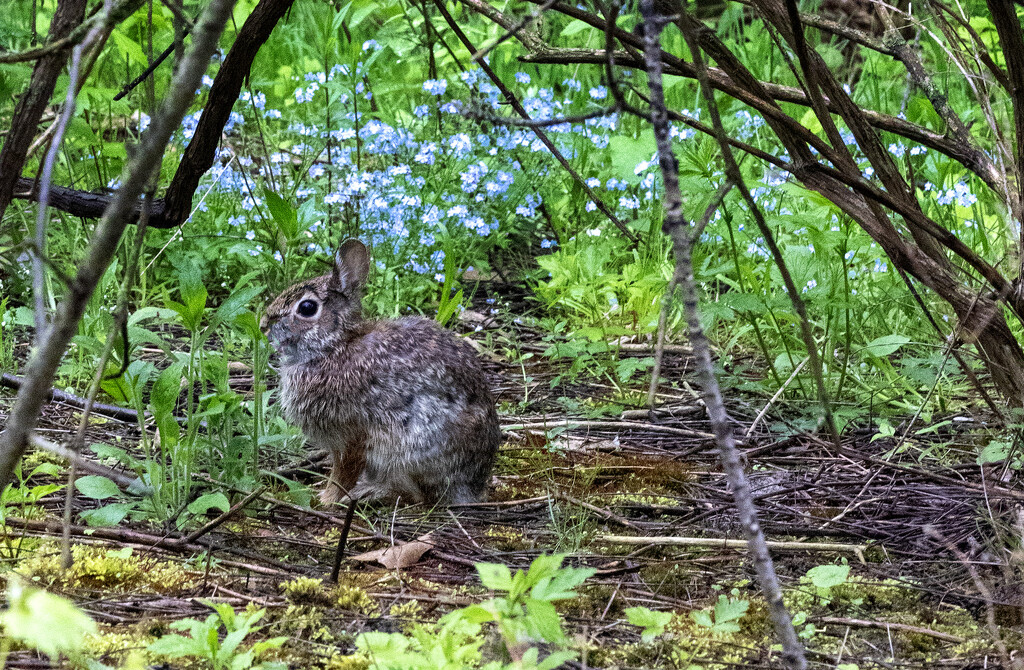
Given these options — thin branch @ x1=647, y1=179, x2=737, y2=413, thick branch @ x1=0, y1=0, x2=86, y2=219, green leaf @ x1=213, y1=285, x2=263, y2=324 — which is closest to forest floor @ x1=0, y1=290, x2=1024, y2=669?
green leaf @ x1=213, y1=285, x2=263, y2=324

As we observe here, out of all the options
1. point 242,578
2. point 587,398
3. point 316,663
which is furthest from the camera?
point 587,398

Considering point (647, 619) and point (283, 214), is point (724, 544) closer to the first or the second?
point (647, 619)

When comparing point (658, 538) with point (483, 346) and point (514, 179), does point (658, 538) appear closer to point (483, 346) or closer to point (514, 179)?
point (483, 346)

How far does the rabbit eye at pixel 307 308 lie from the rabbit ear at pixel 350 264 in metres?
0.15

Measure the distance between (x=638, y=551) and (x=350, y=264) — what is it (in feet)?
5.51

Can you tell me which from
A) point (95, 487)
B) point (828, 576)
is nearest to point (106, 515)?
point (95, 487)

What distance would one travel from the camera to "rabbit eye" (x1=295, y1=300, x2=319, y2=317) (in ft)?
12.7

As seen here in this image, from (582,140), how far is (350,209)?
154 cm

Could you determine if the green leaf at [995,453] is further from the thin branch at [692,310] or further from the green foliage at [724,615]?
the thin branch at [692,310]

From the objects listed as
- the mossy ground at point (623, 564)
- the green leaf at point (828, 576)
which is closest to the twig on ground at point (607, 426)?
the mossy ground at point (623, 564)

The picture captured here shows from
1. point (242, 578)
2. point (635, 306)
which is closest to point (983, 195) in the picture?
point (635, 306)

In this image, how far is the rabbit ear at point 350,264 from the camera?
13.1 feet

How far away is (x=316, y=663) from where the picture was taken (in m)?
2.35

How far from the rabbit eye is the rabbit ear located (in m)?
0.15
